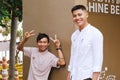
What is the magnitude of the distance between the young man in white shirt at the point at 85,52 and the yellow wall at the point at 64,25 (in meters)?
1.27

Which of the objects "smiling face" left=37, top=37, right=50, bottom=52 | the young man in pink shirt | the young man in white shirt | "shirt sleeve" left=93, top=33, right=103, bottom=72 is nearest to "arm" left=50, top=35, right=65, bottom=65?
the young man in pink shirt

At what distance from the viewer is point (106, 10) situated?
6391 mm

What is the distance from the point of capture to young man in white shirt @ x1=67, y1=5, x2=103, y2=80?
14.4ft

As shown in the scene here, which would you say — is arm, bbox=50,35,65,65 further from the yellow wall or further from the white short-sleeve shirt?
the white short-sleeve shirt

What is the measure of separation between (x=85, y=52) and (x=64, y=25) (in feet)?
5.44

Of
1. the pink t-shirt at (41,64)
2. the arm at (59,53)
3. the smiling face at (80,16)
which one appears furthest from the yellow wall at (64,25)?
the smiling face at (80,16)

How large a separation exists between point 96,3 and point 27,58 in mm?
1776

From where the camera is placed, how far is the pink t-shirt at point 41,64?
240 inches

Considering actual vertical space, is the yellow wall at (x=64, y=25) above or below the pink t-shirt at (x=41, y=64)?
above

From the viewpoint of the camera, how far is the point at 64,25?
6.05 m

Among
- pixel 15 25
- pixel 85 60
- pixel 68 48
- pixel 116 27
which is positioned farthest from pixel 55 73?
pixel 15 25

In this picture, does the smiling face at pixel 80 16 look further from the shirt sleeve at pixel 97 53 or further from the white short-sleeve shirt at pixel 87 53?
the shirt sleeve at pixel 97 53

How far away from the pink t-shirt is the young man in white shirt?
1435 mm

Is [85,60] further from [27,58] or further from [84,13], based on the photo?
[27,58]
